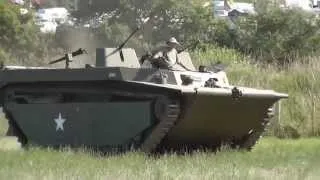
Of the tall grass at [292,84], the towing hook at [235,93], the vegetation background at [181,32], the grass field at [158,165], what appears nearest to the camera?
the grass field at [158,165]

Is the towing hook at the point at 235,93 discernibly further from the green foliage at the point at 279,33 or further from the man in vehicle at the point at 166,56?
the green foliage at the point at 279,33

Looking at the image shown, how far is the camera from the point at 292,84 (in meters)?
20.6

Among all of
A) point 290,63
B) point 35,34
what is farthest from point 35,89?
point 35,34

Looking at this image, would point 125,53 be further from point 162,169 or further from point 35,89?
point 162,169

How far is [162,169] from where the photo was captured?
9406mm

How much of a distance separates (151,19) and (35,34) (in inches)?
236

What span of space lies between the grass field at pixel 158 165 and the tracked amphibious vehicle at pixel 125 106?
21.2 inches

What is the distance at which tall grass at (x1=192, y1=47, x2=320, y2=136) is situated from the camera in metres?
19.1

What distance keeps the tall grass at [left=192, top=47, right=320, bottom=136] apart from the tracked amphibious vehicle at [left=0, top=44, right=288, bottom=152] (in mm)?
5682

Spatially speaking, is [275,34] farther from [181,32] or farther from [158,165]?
[158,165]

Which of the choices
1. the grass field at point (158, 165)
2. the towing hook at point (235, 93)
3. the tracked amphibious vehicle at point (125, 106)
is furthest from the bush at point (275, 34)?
the grass field at point (158, 165)

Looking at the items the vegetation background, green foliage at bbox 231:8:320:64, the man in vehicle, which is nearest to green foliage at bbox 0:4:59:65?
the vegetation background

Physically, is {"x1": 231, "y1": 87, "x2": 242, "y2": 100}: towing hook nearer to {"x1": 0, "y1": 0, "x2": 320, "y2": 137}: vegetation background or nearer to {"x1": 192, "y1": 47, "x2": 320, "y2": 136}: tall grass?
{"x1": 192, "y1": 47, "x2": 320, "y2": 136}: tall grass

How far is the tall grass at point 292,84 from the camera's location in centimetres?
1906
